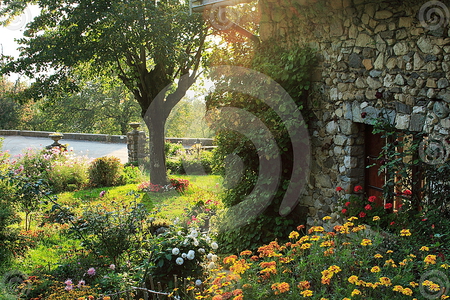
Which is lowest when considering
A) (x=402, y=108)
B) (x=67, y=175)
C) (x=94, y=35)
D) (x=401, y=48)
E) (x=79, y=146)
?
(x=67, y=175)

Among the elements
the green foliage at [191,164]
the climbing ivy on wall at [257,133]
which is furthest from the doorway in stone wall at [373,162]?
the green foliage at [191,164]

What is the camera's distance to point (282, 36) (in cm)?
540

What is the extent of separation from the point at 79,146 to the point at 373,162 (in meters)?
16.7

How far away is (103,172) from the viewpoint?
11.1 metres

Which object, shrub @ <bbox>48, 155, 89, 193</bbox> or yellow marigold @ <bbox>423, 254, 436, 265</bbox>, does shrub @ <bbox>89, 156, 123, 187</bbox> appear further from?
yellow marigold @ <bbox>423, 254, 436, 265</bbox>

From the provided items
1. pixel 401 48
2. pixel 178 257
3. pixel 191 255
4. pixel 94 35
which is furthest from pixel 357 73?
pixel 94 35

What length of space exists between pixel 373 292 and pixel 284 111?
2.80 meters

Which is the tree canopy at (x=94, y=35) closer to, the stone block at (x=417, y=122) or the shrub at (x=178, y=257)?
the shrub at (x=178, y=257)

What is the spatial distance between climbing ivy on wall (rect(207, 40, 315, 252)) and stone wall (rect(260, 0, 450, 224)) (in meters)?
0.20

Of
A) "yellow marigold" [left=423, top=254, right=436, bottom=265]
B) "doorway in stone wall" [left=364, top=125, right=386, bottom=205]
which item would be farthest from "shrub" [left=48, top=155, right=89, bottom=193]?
"yellow marigold" [left=423, top=254, right=436, bottom=265]

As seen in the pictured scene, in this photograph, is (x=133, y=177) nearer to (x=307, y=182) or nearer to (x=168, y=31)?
(x=168, y=31)

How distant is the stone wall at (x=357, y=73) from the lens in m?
3.48

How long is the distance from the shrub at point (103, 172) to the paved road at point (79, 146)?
380cm

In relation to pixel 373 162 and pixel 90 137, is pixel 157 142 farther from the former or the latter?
pixel 90 137
